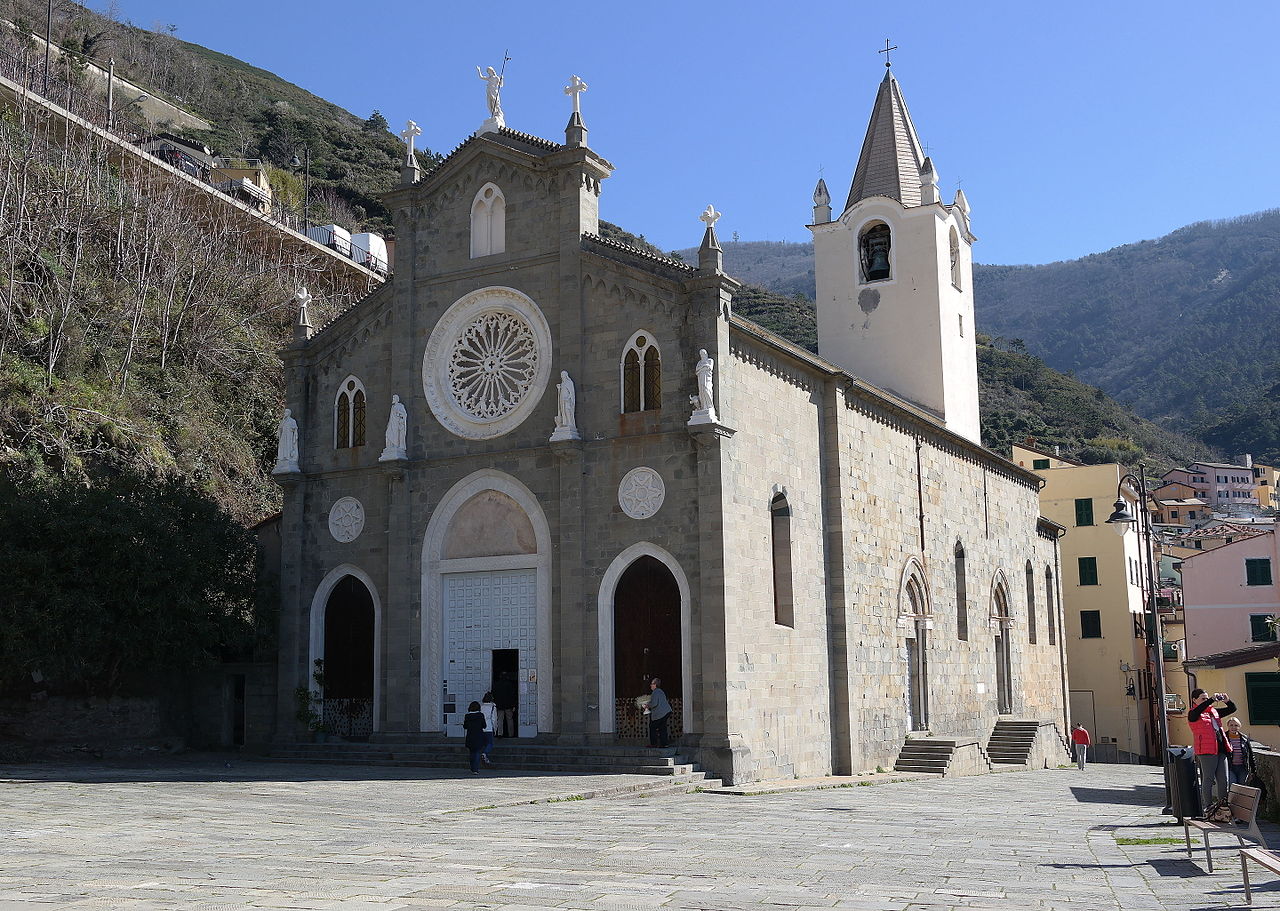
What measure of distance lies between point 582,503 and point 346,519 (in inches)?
258

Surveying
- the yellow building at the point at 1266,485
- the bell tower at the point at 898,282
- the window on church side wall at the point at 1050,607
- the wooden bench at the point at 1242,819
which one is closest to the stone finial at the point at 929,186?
the bell tower at the point at 898,282

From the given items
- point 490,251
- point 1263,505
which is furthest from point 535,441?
point 1263,505

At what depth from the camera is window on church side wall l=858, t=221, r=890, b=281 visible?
134 ft

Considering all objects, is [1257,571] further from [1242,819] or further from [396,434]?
[1242,819]

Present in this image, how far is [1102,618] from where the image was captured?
5578 cm

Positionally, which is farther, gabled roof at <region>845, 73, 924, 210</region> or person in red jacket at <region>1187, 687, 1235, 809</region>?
gabled roof at <region>845, 73, 924, 210</region>

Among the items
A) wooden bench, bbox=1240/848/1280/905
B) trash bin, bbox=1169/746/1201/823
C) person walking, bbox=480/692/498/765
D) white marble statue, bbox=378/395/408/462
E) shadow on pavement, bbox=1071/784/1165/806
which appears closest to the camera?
wooden bench, bbox=1240/848/1280/905

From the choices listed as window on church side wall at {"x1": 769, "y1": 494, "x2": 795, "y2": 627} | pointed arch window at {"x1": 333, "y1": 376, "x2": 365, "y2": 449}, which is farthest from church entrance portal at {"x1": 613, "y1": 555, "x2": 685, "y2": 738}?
pointed arch window at {"x1": 333, "y1": 376, "x2": 365, "y2": 449}

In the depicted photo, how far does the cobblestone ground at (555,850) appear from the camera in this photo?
33.6 ft

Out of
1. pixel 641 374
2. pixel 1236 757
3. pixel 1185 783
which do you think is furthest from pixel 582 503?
pixel 1185 783

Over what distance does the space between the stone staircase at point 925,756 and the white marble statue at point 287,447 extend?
16365 mm

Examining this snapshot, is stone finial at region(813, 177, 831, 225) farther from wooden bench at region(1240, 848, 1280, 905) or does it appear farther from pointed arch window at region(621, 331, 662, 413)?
wooden bench at region(1240, 848, 1280, 905)

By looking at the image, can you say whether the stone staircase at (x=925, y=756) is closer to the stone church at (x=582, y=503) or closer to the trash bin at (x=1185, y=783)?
the stone church at (x=582, y=503)

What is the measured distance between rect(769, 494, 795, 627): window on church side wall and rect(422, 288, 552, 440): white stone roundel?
5.85 meters
